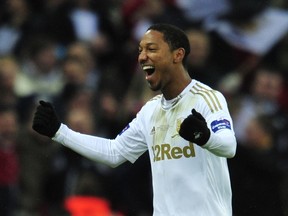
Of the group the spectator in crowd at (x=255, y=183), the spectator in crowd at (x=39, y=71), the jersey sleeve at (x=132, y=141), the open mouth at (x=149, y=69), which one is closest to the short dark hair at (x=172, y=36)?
the open mouth at (x=149, y=69)

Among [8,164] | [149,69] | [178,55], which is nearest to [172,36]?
[178,55]

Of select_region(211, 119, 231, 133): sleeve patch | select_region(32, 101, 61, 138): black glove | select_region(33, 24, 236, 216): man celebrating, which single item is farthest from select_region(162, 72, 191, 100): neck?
select_region(32, 101, 61, 138): black glove

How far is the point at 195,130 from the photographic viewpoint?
587 cm

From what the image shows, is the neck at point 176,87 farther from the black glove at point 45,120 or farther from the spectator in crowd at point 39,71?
the spectator in crowd at point 39,71

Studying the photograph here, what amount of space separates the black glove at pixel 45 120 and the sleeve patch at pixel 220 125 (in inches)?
46.6

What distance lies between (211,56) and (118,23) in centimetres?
140

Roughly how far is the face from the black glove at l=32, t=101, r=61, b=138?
71 centimetres

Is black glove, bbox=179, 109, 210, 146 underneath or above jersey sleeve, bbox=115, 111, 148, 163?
underneath

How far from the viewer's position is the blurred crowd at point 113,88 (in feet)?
33.1

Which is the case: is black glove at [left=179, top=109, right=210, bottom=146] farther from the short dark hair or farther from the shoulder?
the short dark hair

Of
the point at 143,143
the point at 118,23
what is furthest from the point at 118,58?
the point at 143,143

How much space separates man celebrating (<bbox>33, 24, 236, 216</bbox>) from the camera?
6.38 meters

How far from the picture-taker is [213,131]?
6.13 metres

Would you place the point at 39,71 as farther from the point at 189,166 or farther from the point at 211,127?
the point at 211,127
